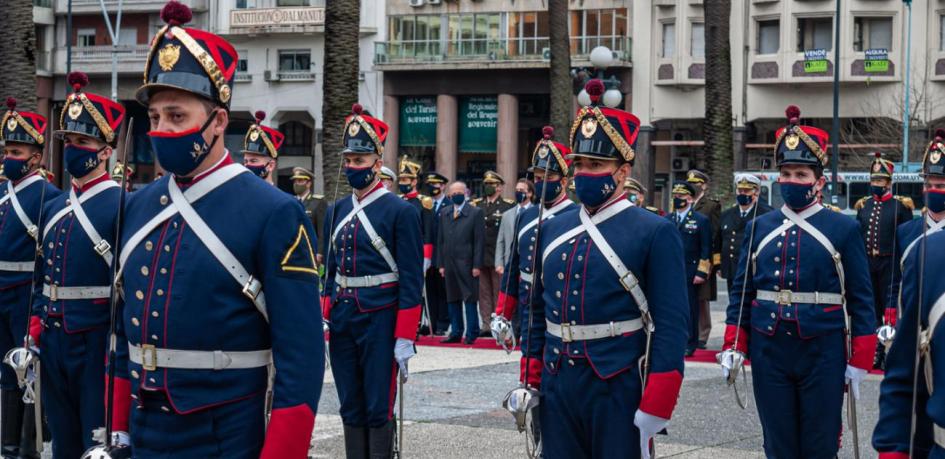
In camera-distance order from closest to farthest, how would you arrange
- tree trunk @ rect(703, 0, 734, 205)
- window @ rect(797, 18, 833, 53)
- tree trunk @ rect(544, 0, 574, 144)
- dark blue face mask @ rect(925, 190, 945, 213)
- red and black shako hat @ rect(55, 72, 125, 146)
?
red and black shako hat @ rect(55, 72, 125, 146)
dark blue face mask @ rect(925, 190, 945, 213)
tree trunk @ rect(703, 0, 734, 205)
tree trunk @ rect(544, 0, 574, 144)
window @ rect(797, 18, 833, 53)

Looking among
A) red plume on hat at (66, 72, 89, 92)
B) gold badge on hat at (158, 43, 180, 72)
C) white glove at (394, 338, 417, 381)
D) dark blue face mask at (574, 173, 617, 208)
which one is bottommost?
white glove at (394, 338, 417, 381)

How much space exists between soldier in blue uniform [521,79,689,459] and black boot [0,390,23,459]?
172 inches

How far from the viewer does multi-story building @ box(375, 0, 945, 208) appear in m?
49.7

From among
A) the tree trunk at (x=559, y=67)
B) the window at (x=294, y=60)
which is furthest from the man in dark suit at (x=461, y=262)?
the window at (x=294, y=60)

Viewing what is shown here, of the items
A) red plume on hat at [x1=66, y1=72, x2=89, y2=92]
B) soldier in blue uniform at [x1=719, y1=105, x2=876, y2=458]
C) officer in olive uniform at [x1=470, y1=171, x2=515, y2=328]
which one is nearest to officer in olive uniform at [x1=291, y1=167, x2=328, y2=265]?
officer in olive uniform at [x1=470, y1=171, x2=515, y2=328]

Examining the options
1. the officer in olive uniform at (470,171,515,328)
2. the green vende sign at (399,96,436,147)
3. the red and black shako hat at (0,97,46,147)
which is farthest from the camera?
the green vende sign at (399,96,436,147)

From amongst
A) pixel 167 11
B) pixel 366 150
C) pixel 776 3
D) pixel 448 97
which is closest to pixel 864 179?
pixel 776 3

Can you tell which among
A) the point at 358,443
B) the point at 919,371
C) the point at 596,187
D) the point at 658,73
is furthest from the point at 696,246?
the point at 658,73

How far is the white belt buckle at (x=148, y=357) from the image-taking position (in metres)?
4.92

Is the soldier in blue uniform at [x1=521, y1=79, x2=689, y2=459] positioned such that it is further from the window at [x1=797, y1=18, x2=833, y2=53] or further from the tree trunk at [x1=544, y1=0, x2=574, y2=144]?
the window at [x1=797, y1=18, x2=833, y2=53]

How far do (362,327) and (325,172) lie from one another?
33.6 ft

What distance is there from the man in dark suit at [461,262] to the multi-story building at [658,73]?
3062 cm

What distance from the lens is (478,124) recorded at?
56.4m

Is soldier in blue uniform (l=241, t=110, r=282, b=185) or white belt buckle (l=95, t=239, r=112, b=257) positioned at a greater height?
soldier in blue uniform (l=241, t=110, r=282, b=185)
